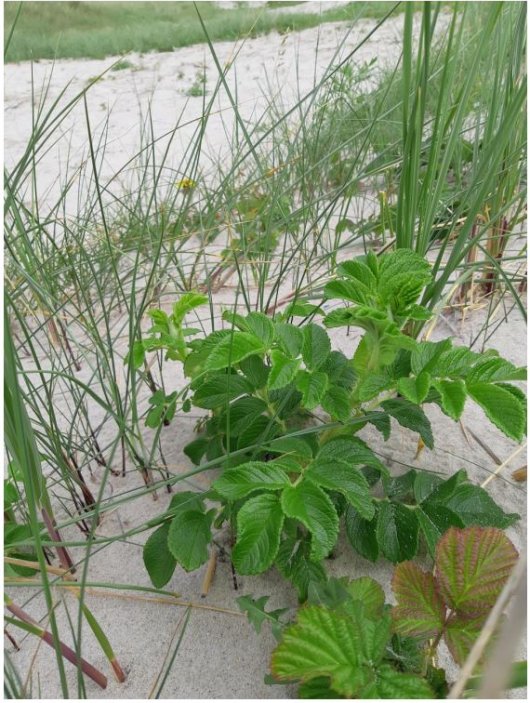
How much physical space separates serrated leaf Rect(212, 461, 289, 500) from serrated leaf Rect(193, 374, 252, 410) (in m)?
0.19

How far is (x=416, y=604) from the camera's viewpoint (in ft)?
2.29

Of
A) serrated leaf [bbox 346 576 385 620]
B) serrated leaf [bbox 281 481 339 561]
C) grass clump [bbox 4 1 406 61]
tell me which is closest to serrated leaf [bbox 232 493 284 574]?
serrated leaf [bbox 281 481 339 561]

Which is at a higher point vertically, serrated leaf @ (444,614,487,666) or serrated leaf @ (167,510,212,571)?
serrated leaf @ (167,510,212,571)

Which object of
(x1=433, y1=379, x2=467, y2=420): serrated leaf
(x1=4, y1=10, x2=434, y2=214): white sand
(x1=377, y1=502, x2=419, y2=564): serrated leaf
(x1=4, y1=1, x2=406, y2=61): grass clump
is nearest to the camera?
(x1=433, y1=379, x2=467, y2=420): serrated leaf

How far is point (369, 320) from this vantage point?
0.81 m

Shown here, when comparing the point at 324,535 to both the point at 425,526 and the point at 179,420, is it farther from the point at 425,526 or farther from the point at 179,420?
the point at 179,420

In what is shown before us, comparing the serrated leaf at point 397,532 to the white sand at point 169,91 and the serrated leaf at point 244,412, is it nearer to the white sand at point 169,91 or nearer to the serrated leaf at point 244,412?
the serrated leaf at point 244,412

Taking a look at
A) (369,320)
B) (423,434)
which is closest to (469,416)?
(423,434)

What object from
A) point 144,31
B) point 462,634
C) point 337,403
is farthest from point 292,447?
point 144,31

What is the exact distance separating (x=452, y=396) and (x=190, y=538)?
39cm

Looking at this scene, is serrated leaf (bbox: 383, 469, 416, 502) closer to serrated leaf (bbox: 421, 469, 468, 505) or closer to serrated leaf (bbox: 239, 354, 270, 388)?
serrated leaf (bbox: 421, 469, 468, 505)

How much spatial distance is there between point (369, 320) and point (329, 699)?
0.46 metres

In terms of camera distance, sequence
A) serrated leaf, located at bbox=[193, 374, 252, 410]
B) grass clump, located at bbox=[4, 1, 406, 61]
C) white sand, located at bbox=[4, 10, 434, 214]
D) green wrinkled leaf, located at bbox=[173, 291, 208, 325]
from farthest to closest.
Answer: grass clump, located at bbox=[4, 1, 406, 61] < white sand, located at bbox=[4, 10, 434, 214] < green wrinkled leaf, located at bbox=[173, 291, 208, 325] < serrated leaf, located at bbox=[193, 374, 252, 410]

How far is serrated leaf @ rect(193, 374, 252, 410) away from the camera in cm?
90
